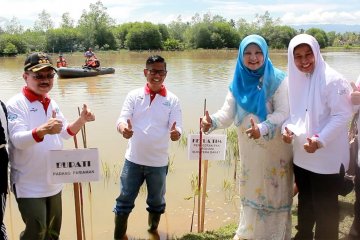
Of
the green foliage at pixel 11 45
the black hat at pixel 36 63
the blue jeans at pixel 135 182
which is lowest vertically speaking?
the blue jeans at pixel 135 182

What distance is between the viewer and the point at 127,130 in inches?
118

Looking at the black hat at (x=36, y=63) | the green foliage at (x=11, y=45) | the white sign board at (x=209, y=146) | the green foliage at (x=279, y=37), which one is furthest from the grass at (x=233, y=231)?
the green foliage at (x=279, y=37)

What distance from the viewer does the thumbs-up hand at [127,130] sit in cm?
300

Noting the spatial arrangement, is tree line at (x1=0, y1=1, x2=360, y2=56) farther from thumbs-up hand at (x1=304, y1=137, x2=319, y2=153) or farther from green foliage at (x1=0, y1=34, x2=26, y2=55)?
thumbs-up hand at (x1=304, y1=137, x2=319, y2=153)

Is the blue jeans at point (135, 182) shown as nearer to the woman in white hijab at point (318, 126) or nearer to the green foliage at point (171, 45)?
the woman in white hijab at point (318, 126)

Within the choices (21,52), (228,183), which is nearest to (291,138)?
(228,183)

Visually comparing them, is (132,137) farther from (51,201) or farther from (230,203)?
(230,203)

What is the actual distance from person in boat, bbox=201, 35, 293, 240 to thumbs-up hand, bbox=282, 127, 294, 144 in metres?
0.10

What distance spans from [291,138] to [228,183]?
9.59 ft

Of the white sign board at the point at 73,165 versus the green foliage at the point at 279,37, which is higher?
the green foliage at the point at 279,37

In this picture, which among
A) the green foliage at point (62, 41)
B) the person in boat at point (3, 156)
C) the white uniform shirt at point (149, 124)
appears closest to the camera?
the person in boat at point (3, 156)

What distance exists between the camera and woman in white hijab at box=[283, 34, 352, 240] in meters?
2.49

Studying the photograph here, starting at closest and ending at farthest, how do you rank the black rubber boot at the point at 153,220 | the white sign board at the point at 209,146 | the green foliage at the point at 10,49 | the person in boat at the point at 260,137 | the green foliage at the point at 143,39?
the person in boat at the point at 260,137
the white sign board at the point at 209,146
the black rubber boot at the point at 153,220
the green foliage at the point at 10,49
the green foliage at the point at 143,39

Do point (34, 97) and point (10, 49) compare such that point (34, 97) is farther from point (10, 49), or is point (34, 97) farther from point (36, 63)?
point (10, 49)
